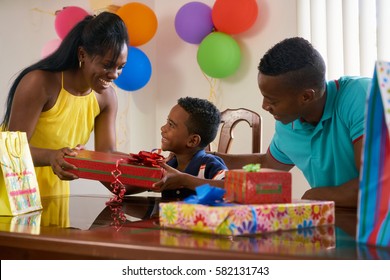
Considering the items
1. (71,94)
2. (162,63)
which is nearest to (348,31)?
(162,63)

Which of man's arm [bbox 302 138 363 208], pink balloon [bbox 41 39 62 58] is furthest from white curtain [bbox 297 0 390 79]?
man's arm [bbox 302 138 363 208]

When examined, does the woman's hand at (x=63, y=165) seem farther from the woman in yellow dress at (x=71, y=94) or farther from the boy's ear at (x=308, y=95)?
the boy's ear at (x=308, y=95)

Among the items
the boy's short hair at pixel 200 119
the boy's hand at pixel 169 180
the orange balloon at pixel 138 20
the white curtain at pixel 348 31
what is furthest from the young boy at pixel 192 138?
the orange balloon at pixel 138 20

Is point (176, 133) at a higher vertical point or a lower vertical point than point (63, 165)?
higher

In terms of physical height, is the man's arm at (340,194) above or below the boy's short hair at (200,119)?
below

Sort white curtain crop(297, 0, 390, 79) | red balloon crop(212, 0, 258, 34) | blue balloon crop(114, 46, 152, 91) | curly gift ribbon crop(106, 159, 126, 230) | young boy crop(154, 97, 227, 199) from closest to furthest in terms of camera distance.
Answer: curly gift ribbon crop(106, 159, 126, 230), young boy crop(154, 97, 227, 199), white curtain crop(297, 0, 390, 79), red balloon crop(212, 0, 258, 34), blue balloon crop(114, 46, 152, 91)

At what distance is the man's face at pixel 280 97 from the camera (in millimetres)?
1536

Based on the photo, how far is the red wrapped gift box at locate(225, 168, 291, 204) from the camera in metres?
0.94

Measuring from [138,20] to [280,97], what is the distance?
239 centimetres

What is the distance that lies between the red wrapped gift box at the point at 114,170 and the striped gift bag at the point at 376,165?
0.74 metres

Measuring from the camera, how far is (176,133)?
1972 millimetres

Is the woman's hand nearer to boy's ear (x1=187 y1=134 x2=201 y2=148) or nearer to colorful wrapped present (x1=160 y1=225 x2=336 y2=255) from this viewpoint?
boy's ear (x1=187 y1=134 x2=201 y2=148)

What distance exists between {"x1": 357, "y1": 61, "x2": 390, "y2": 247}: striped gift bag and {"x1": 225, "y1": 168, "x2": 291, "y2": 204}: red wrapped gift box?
157 mm

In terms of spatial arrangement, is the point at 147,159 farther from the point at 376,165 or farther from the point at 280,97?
the point at 376,165
